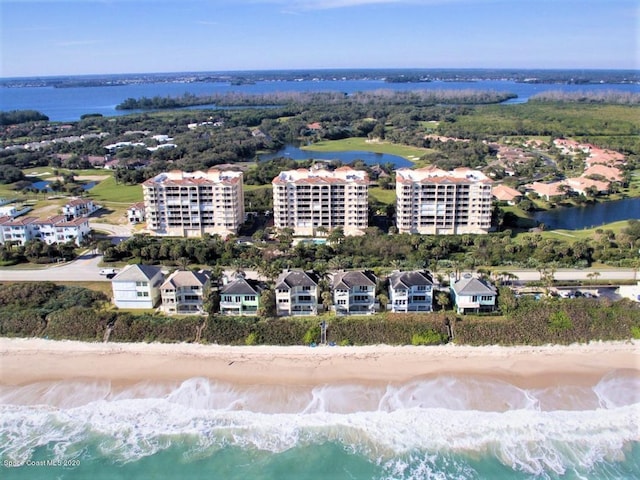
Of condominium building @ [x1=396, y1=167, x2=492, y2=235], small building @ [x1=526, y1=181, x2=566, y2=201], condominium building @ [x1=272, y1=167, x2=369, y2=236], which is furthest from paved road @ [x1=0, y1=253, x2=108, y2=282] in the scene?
small building @ [x1=526, y1=181, x2=566, y2=201]

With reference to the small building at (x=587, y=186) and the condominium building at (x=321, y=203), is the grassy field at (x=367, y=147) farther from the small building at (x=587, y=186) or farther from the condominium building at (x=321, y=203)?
the condominium building at (x=321, y=203)

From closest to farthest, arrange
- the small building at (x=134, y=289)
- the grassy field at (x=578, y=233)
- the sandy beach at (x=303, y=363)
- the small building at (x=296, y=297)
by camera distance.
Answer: the sandy beach at (x=303, y=363), the small building at (x=296, y=297), the small building at (x=134, y=289), the grassy field at (x=578, y=233)

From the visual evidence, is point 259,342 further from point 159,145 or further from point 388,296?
point 159,145

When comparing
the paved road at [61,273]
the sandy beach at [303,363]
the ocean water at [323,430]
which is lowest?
the ocean water at [323,430]

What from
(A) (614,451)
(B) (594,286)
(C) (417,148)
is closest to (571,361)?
(A) (614,451)

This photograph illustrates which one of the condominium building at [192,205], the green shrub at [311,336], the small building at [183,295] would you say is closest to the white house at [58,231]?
the condominium building at [192,205]

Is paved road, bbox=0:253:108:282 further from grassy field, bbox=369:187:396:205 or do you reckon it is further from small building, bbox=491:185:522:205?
small building, bbox=491:185:522:205

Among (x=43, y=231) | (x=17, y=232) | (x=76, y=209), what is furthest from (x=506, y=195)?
(x=17, y=232)
